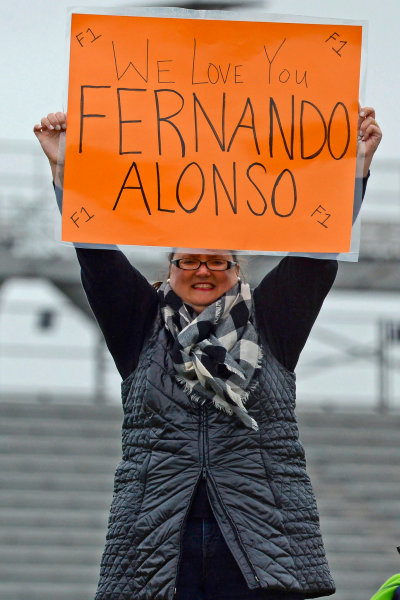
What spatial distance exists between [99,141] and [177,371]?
0.58 meters

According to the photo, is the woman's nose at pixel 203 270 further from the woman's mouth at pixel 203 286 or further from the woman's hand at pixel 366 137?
the woman's hand at pixel 366 137

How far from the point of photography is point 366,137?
117 inches

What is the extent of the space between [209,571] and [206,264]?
70 centimetres

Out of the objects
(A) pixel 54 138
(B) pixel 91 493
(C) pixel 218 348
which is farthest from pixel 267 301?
(B) pixel 91 493

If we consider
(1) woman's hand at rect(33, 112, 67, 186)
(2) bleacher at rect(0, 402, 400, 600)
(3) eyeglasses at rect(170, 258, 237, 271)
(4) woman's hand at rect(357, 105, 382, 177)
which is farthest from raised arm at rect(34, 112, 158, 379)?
(2) bleacher at rect(0, 402, 400, 600)

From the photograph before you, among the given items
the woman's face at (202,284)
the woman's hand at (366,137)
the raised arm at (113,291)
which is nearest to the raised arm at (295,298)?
the woman's hand at (366,137)

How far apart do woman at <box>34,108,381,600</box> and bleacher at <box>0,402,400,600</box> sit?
19.3 ft

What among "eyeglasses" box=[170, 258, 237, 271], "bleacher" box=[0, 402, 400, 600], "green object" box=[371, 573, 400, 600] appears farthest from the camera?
"bleacher" box=[0, 402, 400, 600]

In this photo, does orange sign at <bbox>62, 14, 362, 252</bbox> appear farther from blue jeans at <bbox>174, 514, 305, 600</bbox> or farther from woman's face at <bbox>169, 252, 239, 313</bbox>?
blue jeans at <bbox>174, 514, 305, 600</bbox>

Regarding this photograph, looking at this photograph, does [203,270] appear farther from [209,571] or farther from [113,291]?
[209,571]

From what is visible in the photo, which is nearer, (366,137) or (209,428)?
(209,428)

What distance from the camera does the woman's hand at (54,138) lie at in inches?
118

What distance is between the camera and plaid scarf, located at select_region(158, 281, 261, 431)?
2838mm

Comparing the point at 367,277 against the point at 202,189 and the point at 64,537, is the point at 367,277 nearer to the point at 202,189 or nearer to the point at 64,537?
the point at 64,537
